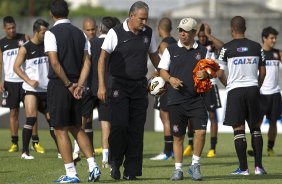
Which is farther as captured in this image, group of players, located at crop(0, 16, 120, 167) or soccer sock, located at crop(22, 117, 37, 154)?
soccer sock, located at crop(22, 117, 37, 154)

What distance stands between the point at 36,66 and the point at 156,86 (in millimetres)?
4815

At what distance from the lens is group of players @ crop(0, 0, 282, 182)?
51.3 ft

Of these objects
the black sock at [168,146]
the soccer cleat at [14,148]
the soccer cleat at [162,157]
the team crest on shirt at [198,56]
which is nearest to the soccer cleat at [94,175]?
the team crest on shirt at [198,56]

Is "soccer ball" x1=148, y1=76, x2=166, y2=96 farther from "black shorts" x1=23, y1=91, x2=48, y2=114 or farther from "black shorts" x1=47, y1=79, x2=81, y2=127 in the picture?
"black shorts" x1=23, y1=91, x2=48, y2=114

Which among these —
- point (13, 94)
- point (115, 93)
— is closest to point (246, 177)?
point (115, 93)

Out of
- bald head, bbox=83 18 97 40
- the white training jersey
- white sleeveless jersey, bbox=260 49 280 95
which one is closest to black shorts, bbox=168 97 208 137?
the white training jersey

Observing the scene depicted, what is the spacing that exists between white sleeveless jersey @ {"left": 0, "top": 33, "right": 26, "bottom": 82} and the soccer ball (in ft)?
22.0

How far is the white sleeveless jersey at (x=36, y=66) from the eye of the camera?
18.9 m

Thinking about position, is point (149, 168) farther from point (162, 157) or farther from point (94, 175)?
point (94, 175)

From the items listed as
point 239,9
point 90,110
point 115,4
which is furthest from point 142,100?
point 115,4

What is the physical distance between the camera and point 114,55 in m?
14.4

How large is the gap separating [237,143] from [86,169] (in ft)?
7.93

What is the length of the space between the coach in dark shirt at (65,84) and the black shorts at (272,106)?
7.53 m

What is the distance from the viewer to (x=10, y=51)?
2119 centimetres
